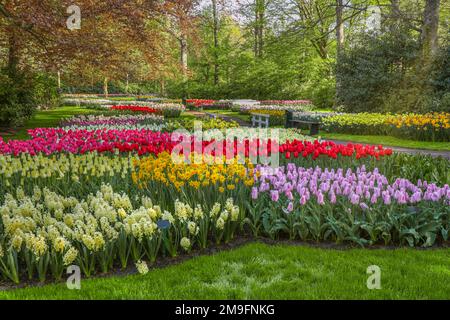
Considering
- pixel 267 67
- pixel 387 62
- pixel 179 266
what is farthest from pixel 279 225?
pixel 267 67

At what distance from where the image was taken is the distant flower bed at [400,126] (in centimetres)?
1374

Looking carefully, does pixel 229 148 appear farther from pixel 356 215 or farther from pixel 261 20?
pixel 261 20

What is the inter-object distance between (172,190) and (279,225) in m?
1.42

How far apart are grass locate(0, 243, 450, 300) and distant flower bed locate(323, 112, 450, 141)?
10189 mm

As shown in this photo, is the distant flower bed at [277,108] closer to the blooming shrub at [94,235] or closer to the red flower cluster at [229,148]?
the red flower cluster at [229,148]

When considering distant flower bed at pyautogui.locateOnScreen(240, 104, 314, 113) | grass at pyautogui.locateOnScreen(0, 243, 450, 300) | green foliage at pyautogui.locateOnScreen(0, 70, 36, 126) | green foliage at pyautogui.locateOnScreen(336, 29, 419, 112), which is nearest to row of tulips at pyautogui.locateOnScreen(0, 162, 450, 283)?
grass at pyautogui.locateOnScreen(0, 243, 450, 300)

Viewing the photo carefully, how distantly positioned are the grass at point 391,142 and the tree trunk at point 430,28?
6612mm

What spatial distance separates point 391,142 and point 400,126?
1.06 metres

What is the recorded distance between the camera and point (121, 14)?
Result: 38.9 feet

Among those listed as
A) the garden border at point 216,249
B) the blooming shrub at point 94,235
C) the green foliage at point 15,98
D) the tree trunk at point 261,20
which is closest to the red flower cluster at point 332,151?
the garden border at point 216,249

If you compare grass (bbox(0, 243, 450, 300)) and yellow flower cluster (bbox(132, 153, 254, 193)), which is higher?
yellow flower cluster (bbox(132, 153, 254, 193))

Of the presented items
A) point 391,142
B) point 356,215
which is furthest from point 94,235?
point 391,142

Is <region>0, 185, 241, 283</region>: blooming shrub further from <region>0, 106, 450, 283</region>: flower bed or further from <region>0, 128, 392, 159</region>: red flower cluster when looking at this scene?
<region>0, 128, 392, 159</region>: red flower cluster

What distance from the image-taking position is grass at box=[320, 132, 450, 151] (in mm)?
12711
